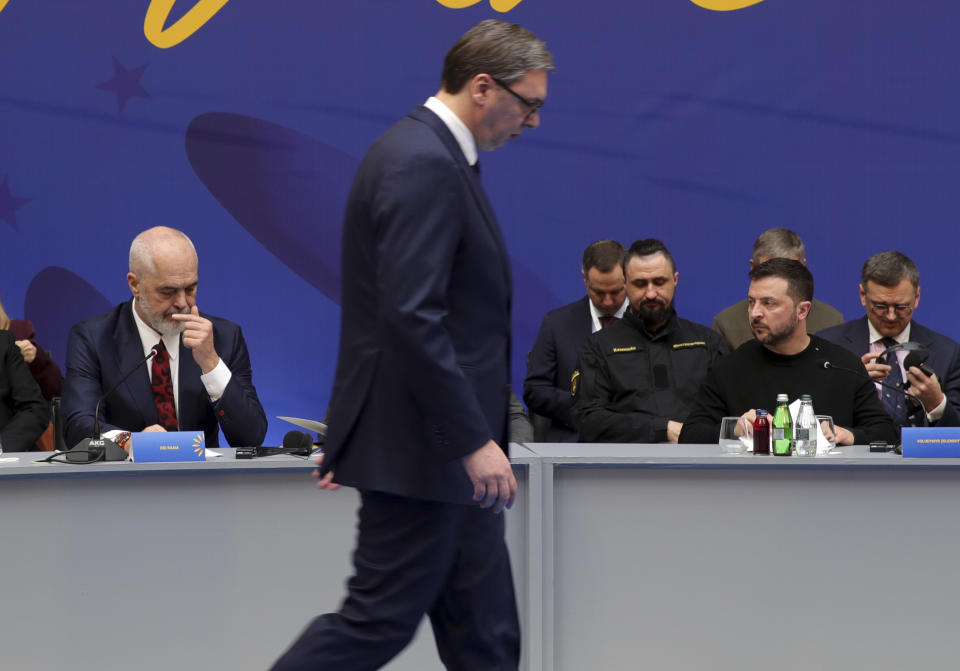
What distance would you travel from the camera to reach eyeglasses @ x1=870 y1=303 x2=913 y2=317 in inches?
145

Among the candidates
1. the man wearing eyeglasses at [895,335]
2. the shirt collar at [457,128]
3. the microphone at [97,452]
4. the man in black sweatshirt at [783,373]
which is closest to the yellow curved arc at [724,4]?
the man wearing eyeglasses at [895,335]

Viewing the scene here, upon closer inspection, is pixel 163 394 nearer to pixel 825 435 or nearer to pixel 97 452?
pixel 97 452

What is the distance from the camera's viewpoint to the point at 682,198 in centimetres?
486

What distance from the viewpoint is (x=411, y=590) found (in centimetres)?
175

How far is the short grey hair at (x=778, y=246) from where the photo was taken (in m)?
3.99

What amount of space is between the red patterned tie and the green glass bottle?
5.33 ft

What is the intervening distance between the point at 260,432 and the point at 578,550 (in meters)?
1.05

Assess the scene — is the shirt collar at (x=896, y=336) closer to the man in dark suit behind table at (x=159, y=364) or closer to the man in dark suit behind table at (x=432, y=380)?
the man in dark suit behind table at (x=159, y=364)

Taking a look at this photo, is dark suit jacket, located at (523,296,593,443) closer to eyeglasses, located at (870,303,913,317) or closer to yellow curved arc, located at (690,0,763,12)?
eyeglasses, located at (870,303,913,317)

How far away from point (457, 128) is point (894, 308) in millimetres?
2359

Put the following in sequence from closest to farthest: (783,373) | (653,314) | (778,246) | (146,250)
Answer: (146,250), (783,373), (653,314), (778,246)

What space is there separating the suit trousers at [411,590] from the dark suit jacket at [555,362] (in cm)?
221

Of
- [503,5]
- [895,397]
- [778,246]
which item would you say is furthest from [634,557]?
[503,5]

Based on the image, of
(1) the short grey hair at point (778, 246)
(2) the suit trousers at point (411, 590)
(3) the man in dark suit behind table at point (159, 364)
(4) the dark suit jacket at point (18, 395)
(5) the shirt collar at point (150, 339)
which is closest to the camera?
(2) the suit trousers at point (411, 590)
